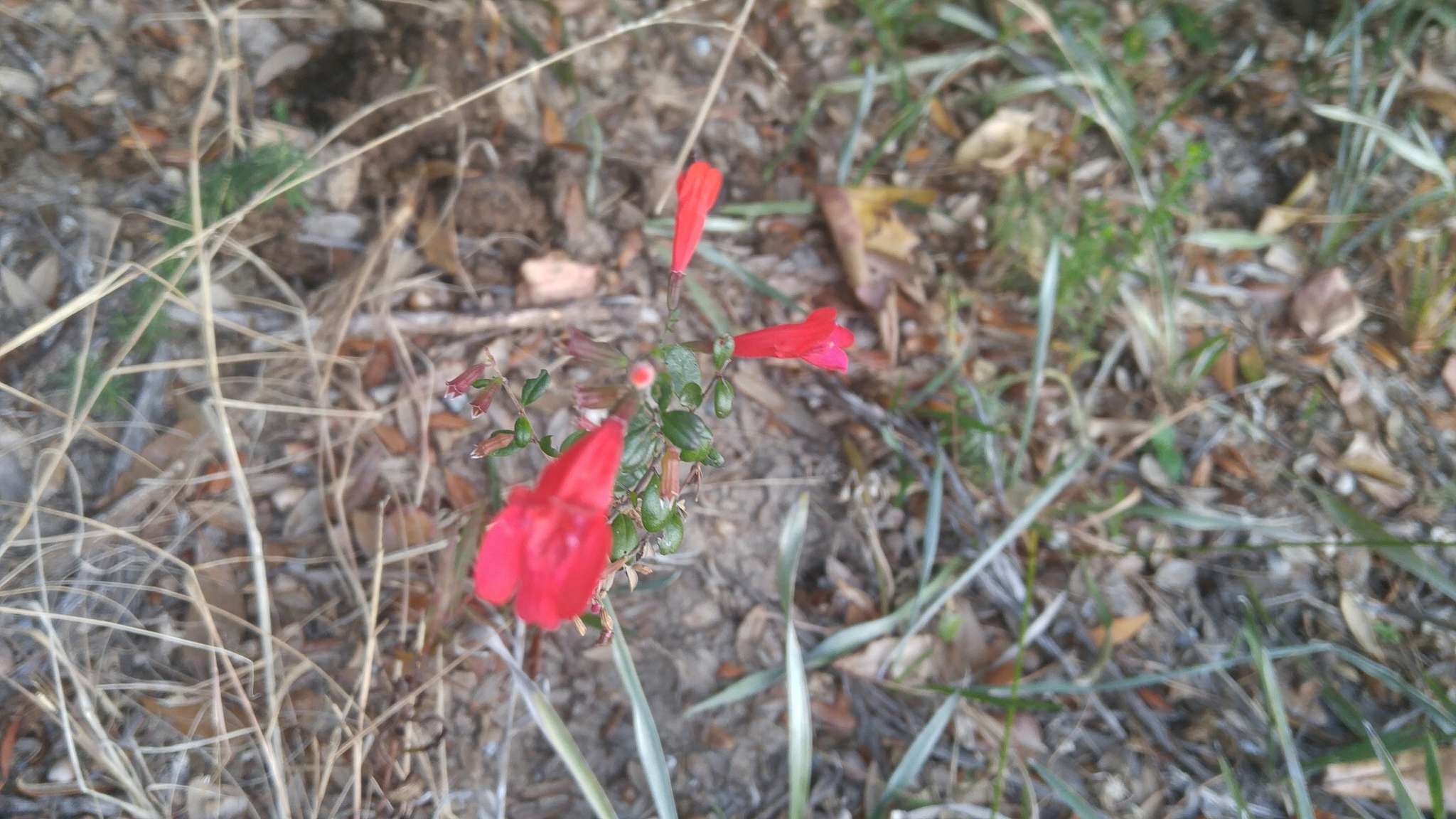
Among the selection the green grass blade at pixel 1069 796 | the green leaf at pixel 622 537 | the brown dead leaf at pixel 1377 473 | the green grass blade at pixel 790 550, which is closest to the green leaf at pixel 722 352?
the green leaf at pixel 622 537

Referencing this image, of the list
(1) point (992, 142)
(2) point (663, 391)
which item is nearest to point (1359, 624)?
(1) point (992, 142)

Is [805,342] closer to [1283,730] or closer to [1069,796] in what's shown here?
[1069,796]

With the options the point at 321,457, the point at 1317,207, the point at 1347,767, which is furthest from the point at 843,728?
the point at 1317,207

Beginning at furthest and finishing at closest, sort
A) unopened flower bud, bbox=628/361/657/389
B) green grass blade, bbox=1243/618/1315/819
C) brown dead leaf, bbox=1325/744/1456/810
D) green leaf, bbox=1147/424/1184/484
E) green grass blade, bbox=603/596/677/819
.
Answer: green leaf, bbox=1147/424/1184/484, brown dead leaf, bbox=1325/744/1456/810, green grass blade, bbox=1243/618/1315/819, green grass blade, bbox=603/596/677/819, unopened flower bud, bbox=628/361/657/389

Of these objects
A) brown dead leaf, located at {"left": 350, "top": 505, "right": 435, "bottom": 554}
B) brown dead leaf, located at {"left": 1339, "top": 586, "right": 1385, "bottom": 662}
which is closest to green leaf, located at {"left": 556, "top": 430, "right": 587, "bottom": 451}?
brown dead leaf, located at {"left": 350, "top": 505, "right": 435, "bottom": 554}

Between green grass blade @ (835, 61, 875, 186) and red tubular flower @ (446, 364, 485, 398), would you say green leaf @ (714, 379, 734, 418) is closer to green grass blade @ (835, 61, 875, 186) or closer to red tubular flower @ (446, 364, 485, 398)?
red tubular flower @ (446, 364, 485, 398)

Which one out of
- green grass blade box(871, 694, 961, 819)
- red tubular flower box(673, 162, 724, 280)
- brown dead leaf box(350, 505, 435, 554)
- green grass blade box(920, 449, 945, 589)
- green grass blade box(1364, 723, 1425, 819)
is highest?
red tubular flower box(673, 162, 724, 280)
